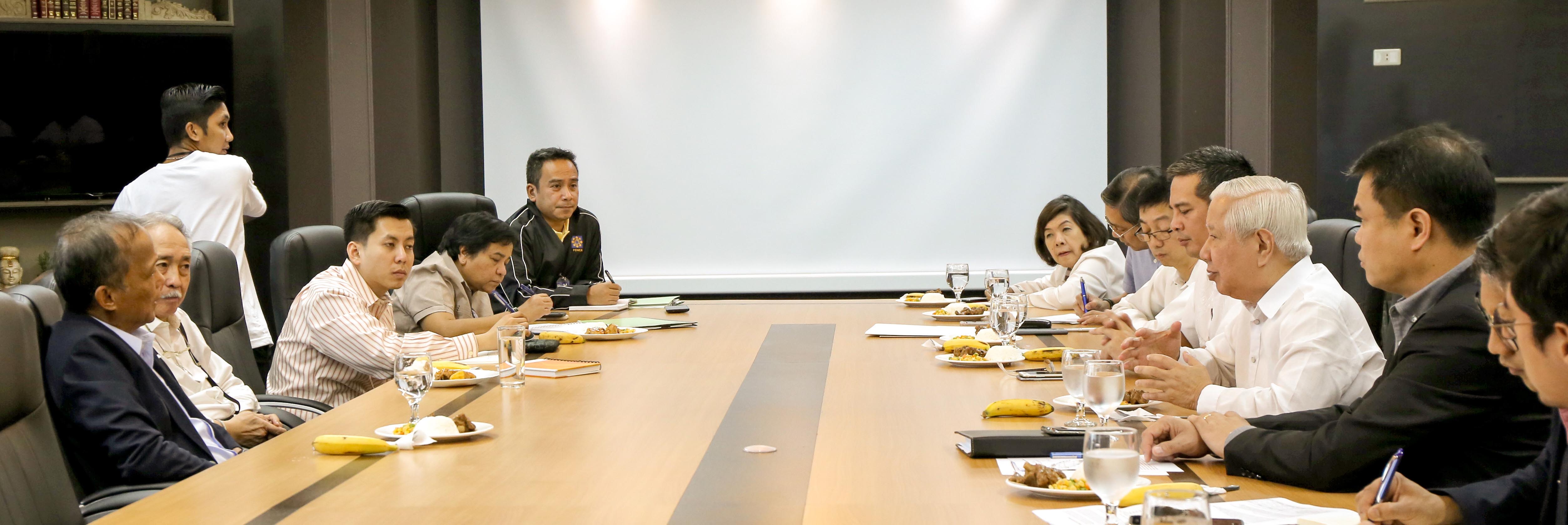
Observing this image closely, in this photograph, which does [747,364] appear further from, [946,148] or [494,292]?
[946,148]

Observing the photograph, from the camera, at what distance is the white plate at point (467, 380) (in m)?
2.50

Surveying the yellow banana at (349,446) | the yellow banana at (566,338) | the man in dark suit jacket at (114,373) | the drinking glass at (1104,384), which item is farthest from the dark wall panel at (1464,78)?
the man in dark suit jacket at (114,373)

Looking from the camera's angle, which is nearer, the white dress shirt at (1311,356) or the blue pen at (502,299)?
the white dress shirt at (1311,356)

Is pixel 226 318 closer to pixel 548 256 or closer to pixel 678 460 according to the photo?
pixel 548 256

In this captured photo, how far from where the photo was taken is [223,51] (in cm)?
554

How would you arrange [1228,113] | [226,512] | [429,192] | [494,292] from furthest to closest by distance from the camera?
[429,192]
[1228,113]
[494,292]
[226,512]

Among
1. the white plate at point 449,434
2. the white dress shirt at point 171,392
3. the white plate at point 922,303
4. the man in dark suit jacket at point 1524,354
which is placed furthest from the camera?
the white plate at point 922,303

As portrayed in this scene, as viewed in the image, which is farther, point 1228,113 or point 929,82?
point 929,82

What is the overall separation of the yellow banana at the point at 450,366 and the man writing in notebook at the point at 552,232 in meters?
1.97

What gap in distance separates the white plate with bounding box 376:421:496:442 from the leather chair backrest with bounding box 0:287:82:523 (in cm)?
47

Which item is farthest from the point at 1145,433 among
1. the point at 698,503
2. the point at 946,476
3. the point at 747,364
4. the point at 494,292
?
the point at 494,292

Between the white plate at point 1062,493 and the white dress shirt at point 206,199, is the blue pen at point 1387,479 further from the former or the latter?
the white dress shirt at point 206,199

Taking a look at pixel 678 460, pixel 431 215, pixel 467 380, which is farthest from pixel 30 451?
pixel 431 215

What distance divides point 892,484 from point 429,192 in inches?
190
